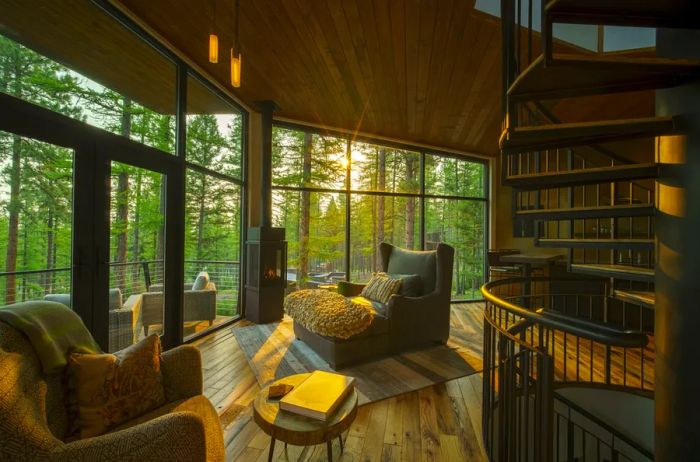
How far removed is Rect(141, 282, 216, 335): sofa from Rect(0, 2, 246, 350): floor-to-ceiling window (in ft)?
0.05

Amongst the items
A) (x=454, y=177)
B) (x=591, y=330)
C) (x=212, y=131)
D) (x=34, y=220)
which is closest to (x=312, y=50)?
(x=212, y=131)

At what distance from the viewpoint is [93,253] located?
8.02ft

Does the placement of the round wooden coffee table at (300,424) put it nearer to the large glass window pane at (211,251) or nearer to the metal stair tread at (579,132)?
the metal stair tread at (579,132)

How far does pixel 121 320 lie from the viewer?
2.73 metres

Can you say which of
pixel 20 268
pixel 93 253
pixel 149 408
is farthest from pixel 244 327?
pixel 149 408

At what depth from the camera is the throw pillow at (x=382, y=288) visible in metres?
3.45

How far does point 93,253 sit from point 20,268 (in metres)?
0.45

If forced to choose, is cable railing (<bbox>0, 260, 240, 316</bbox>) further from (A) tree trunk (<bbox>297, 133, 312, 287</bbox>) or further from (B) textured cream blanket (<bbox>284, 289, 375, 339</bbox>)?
(B) textured cream blanket (<bbox>284, 289, 375, 339</bbox>)

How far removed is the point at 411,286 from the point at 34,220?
3.15 meters

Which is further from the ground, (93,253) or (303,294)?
(93,253)

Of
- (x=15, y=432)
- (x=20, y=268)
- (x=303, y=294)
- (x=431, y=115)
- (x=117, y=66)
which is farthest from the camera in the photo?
(x=431, y=115)

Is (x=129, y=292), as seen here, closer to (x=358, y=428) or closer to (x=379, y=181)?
(x=358, y=428)

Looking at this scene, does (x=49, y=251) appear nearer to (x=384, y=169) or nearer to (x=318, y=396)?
(x=318, y=396)

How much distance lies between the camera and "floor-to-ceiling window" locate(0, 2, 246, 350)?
203 cm
